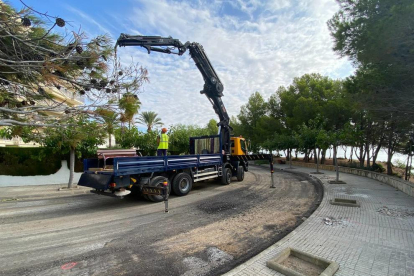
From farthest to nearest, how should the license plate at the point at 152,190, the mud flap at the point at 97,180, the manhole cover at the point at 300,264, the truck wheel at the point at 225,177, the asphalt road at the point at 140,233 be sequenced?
the truck wheel at the point at 225,177
the license plate at the point at 152,190
the mud flap at the point at 97,180
the asphalt road at the point at 140,233
the manhole cover at the point at 300,264

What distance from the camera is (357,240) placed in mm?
4391

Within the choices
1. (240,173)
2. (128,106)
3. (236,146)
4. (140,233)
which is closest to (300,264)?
(140,233)

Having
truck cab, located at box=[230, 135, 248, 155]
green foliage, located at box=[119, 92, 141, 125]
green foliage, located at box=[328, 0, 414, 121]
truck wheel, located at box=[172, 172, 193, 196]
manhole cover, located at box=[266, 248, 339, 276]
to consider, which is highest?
green foliage, located at box=[328, 0, 414, 121]

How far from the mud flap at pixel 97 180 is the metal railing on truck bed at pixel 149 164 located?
0.53ft

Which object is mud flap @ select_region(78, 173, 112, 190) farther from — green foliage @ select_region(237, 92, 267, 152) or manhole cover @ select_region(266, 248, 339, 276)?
green foliage @ select_region(237, 92, 267, 152)

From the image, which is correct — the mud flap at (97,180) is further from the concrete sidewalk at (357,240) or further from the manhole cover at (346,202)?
the manhole cover at (346,202)

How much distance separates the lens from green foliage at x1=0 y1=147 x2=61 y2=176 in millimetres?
12523

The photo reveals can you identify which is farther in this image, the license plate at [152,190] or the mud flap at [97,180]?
the license plate at [152,190]

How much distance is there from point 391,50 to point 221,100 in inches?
300

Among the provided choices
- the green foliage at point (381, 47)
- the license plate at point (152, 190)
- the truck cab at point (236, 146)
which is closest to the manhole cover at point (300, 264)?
the license plate at point (152, 190)

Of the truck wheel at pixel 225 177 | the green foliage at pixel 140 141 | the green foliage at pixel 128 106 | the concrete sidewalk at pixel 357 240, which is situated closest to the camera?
the concrete sidewalk at pixel 357 240

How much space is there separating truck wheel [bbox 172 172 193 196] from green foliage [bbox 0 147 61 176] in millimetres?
8026

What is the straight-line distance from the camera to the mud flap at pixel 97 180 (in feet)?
22.1

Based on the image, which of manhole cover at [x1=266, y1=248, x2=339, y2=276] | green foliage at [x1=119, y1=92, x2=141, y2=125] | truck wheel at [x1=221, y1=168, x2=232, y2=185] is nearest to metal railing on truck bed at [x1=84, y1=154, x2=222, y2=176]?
truck wheel at [x1=221, y1=168, x2=232, y2=185]
